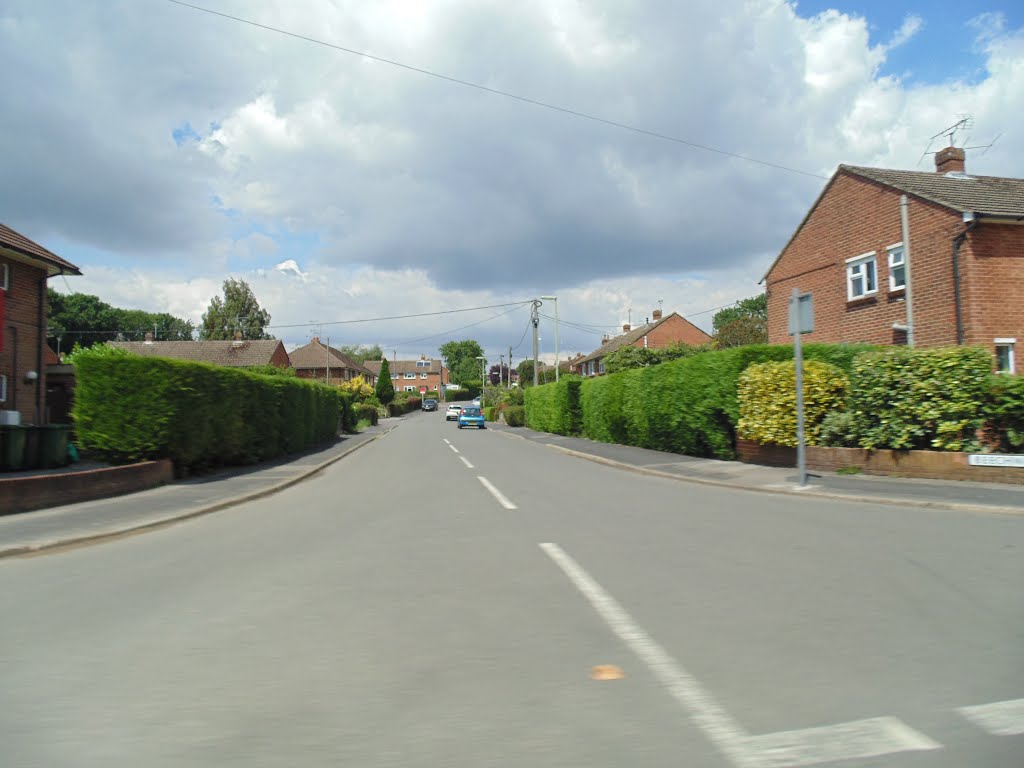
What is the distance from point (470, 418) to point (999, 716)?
45.4 meters

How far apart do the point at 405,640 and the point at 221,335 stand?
77752 mm

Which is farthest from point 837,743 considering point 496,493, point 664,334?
point 664,334

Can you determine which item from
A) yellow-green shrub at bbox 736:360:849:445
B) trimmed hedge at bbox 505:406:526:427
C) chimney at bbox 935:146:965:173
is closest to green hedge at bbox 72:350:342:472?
yellow-green shrub at bbox 736:360:849:445

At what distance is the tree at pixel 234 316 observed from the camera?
2953 inches

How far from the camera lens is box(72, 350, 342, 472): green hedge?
1258cm

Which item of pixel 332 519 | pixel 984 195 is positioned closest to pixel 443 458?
pixel 332 519

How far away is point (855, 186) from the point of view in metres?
21.7

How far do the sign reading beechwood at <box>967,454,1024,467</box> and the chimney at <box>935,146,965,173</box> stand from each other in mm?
16767

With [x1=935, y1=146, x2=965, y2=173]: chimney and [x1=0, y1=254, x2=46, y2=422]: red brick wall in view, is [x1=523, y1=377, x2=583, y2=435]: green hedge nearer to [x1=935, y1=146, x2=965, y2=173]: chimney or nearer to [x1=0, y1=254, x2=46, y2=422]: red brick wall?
[x1=935, y1=146, x2=965, y2=173]: chimney

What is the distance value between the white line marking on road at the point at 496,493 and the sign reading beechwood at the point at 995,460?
7525 mm

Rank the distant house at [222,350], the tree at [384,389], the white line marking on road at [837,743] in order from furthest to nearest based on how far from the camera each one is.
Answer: the tree at [384,389]
the distant house at [222,350]
the white line marking on road at [837,743]

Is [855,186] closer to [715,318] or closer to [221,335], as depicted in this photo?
[221,335]

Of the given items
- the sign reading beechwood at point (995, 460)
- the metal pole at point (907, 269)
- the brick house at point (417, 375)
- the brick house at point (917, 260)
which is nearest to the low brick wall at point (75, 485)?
the sign reading beechwood at point (995, 460)

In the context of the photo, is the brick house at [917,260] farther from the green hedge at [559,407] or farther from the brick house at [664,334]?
the brick house at [664,334]
